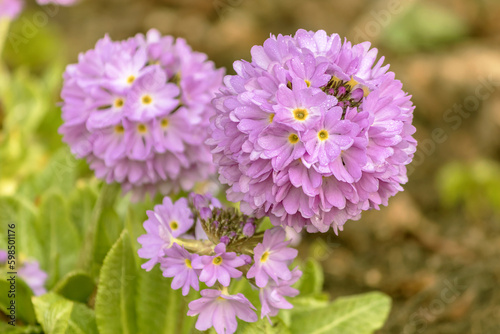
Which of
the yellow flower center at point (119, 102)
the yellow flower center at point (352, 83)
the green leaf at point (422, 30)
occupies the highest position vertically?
the green leaf at point (422, 30)

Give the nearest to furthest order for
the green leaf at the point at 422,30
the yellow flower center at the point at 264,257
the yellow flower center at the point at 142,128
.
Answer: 1. the yellow flower center at the point at 264,257
2. the yellow flower center at the point at 142,128
3. the green leaf at the point at 422,30

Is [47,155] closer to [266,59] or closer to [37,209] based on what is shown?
[37,209]

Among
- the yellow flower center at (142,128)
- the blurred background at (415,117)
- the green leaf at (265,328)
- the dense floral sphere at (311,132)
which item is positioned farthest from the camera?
the blurred background at (415,117)

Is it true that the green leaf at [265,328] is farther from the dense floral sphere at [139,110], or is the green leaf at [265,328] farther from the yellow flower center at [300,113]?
the yellow flower center at [300,113]

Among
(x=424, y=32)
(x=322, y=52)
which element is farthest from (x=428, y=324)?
(x=424, y=32)

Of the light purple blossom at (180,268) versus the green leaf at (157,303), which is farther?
the green leaf at (157,303)

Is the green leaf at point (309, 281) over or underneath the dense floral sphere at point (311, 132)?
underneath

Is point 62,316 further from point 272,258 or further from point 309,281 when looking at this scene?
point 309,281

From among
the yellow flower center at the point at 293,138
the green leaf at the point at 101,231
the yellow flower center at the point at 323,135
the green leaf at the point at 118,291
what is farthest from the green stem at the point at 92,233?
the yellow flower center at the point at 323,135
